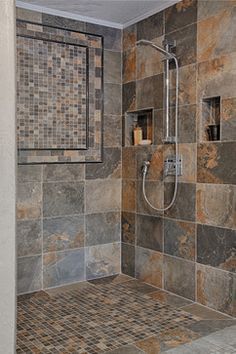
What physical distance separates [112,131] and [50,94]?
2.44ft

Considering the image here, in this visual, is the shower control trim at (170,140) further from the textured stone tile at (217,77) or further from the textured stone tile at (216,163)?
the textured stone tile at (217,77)

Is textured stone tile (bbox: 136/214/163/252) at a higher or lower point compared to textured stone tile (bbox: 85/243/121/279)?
higher

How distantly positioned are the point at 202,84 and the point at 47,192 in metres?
1.62

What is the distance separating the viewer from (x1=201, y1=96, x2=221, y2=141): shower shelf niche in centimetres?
285

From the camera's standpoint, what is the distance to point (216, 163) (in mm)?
2736

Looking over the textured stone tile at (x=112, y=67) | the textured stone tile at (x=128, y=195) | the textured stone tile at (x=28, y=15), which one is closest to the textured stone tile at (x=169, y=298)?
the textured stone tile at (x=128, y=195)

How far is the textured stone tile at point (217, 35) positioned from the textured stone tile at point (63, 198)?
1.59m

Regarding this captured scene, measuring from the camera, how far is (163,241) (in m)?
3.23

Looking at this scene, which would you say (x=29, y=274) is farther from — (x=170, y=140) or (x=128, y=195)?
(x=170, y=140)

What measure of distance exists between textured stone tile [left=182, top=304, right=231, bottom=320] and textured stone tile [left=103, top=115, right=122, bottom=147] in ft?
5.57

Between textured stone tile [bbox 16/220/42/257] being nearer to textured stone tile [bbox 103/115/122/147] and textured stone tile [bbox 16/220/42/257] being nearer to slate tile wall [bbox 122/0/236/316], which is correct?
slate tile wall [bbox 122/0/236/316]

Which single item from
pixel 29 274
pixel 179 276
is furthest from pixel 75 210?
pixel 179 276

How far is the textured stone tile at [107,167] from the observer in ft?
11.6

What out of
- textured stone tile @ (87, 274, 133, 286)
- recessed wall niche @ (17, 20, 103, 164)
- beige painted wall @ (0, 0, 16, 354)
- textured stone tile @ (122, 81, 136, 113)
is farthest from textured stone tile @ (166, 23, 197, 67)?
beige painted wall @ (0, 0, 16, 354)
